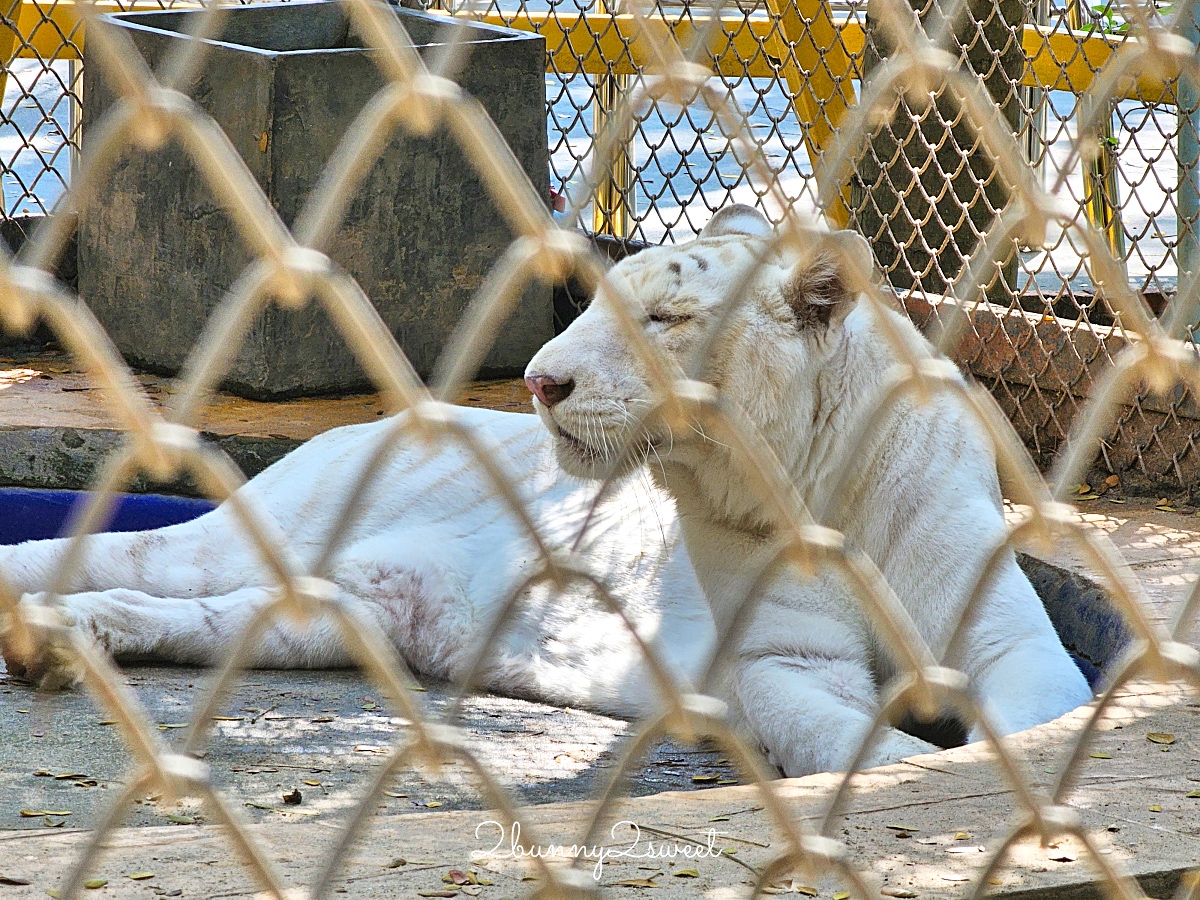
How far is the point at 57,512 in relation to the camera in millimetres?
4828

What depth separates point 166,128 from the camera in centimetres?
102

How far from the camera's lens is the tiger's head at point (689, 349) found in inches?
108

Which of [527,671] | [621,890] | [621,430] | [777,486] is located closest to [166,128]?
[777,486]

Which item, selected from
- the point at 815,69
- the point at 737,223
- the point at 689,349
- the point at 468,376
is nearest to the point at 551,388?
the point at 689,349

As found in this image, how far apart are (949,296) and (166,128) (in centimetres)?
435

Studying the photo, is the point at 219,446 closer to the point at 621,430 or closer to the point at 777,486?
the point at 621,430

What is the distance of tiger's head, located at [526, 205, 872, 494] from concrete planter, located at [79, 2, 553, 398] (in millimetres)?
2547

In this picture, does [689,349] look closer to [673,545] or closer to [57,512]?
[673,545]

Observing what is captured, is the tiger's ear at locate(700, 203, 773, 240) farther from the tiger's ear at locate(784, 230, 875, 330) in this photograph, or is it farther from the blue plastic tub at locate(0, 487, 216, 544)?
the blue plastic tub at locate(0, 487, 216, 544)

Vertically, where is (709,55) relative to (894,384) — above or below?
above

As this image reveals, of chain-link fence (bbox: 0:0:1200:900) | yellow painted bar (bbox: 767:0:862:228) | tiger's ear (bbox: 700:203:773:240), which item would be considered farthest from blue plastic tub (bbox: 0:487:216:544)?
chain-link fence (bbox: 0:0:1200:900)

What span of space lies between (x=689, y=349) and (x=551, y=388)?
0.33 meters

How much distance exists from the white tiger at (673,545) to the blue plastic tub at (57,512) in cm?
92

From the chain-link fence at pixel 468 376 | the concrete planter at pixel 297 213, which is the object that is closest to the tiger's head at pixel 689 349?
the chain-link fence at pixel 468 376
